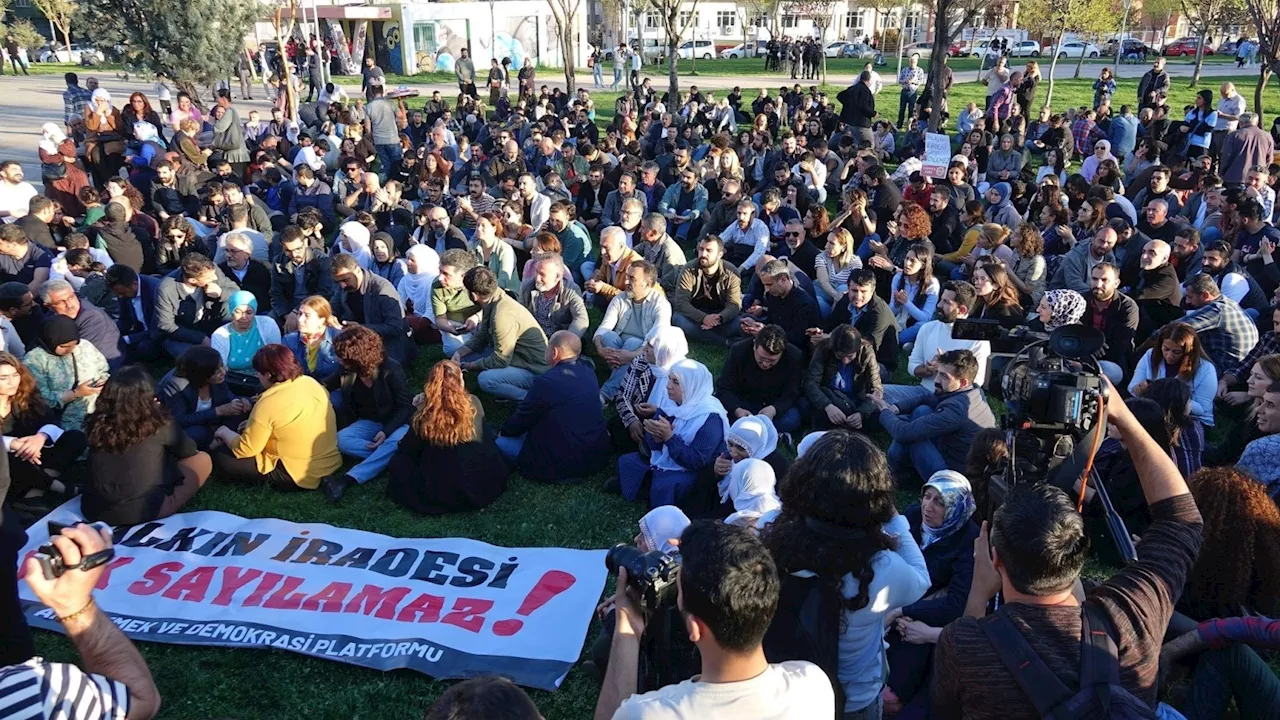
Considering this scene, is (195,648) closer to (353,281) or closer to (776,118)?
(353,281)

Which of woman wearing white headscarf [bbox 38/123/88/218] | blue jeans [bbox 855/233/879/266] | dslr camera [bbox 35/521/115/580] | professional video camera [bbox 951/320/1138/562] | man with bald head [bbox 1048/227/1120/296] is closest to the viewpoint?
dslr camera [bbox 35/521/115/580]

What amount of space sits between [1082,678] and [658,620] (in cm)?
122

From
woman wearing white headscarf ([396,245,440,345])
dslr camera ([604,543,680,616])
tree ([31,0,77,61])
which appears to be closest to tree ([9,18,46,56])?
tree ([31,0,77,61])

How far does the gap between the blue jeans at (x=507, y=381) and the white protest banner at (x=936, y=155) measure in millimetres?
7701

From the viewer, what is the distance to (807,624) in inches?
116

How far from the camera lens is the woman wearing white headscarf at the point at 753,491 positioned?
14.4 feet

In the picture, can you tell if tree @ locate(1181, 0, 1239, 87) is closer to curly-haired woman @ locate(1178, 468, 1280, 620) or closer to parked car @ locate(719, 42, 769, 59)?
parked car @ locate(719, 42, 769, 59)

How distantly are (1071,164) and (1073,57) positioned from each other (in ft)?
102

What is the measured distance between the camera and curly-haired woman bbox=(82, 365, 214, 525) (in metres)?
5.45

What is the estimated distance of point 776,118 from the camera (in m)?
20.4

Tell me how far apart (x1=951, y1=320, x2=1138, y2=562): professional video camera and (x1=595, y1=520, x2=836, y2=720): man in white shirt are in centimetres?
105

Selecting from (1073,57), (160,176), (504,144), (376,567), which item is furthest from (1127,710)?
(1073,57)

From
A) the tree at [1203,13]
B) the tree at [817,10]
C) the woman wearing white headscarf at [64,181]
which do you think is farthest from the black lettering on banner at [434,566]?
the tree at [817,10]

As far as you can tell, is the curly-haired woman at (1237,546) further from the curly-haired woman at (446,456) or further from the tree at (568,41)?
the tree at (568,41)
